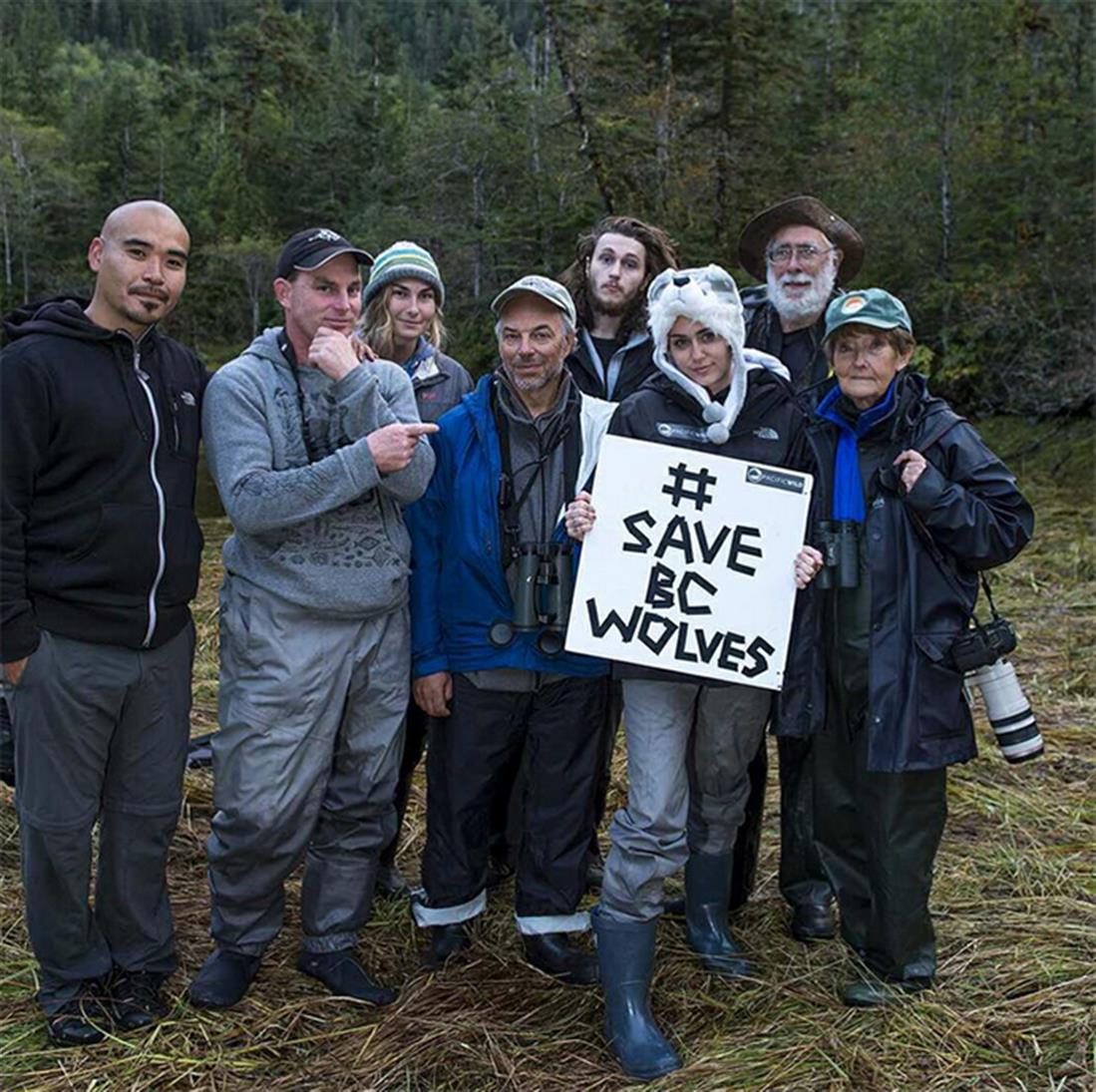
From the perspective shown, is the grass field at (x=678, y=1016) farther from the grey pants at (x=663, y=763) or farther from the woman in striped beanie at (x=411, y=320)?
the woman in striped beanie at (x=411, y=320)

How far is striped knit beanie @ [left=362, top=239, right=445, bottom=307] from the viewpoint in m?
3.91

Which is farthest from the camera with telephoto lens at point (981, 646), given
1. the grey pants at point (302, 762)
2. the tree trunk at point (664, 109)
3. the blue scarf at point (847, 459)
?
the tree trunk at point (664, 109)

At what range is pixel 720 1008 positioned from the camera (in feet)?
11.0

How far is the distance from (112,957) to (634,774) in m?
1.66

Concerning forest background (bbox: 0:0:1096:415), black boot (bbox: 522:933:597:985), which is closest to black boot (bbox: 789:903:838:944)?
black boot (bbox: 522:933:597:985)

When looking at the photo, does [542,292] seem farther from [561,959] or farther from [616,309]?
[561,959]

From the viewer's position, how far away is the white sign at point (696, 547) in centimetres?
315

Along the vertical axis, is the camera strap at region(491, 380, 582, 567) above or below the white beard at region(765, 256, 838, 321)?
below

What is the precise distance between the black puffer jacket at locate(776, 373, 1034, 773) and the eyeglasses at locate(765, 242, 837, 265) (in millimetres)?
939

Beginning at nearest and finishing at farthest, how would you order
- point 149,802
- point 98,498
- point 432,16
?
1. point 98,498
2. point 149,802
3. point 432,16

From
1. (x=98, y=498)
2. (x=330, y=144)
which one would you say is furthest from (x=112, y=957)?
(x=330, y=144)

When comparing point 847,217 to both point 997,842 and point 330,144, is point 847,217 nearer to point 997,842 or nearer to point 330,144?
point 997,842

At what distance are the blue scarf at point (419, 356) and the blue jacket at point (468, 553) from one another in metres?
0.57

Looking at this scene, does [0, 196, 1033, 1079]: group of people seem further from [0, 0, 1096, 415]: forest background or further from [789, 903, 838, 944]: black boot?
[0, 0, 1096, 415]: forest background
